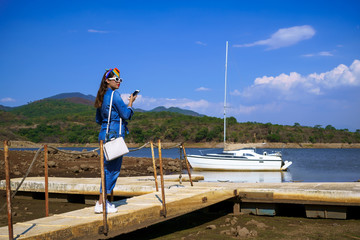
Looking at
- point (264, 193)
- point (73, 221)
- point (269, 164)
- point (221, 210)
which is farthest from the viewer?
point (269, 164)

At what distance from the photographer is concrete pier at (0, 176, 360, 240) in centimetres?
498

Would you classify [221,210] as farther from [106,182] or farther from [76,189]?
[106,182]

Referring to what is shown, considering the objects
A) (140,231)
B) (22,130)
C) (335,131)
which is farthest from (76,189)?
(335,131)

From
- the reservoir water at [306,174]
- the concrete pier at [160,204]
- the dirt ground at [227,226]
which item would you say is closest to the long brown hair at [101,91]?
the concrete pier at [160,204]

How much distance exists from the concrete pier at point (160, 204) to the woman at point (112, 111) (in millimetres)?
374

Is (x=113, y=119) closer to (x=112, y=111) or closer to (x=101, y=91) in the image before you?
(x=112, y=111)

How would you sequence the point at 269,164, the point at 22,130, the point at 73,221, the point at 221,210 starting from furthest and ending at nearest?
the point at 22,130, the point at 269,164, the point at 221,210, the point at 73,221

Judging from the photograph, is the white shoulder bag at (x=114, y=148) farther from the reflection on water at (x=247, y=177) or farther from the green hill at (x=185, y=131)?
the green hill at (x=185, y=131)

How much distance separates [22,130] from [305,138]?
286ft

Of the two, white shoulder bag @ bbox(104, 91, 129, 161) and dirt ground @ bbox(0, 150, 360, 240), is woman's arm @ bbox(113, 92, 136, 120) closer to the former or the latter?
white shoulder bag @ bbox(104, 91, 129, 161)

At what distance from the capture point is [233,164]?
32.3 meters

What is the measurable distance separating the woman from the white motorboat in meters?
26.9

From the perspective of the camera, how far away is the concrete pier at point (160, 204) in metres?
4.98

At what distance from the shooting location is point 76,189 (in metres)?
10.4
